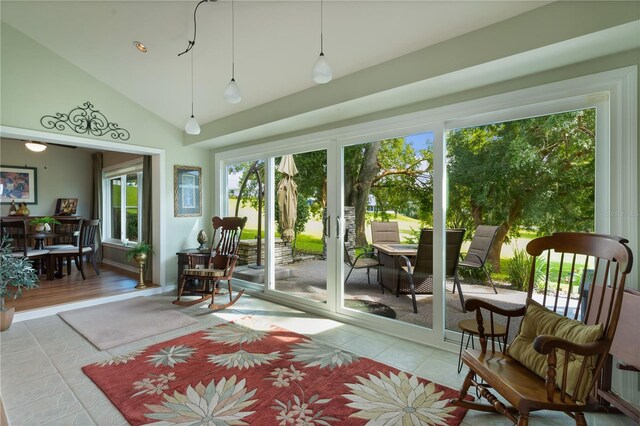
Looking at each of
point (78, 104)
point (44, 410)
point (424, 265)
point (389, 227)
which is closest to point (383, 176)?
point (389, 227)

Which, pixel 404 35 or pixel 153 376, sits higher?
pixel 404 35

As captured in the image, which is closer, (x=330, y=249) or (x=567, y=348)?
(x=567, y=348)

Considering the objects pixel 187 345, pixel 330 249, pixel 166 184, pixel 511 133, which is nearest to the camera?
pixel 511 133

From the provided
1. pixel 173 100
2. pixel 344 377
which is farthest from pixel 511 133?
pixel 173 100

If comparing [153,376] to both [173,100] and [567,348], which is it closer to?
[567,348]

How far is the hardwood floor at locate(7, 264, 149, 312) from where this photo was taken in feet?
13.7

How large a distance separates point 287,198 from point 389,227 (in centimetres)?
160

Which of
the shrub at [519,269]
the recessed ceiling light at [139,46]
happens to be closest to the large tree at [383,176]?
the shrub at [519,269]

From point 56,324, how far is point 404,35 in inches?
184

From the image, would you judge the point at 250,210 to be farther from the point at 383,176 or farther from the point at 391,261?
the point at 391,261

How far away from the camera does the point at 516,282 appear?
9.04 ft

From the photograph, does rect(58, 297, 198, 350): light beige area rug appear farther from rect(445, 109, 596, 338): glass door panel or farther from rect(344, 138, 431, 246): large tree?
rect(445, 109, 596, 338): glass door panel

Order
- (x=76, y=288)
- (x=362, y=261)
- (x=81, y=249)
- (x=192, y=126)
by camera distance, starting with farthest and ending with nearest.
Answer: (x=81, y=249)
(x=76, y=288)
(x=362, y=261)
(x=192, y=126)

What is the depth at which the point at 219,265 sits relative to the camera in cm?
470
